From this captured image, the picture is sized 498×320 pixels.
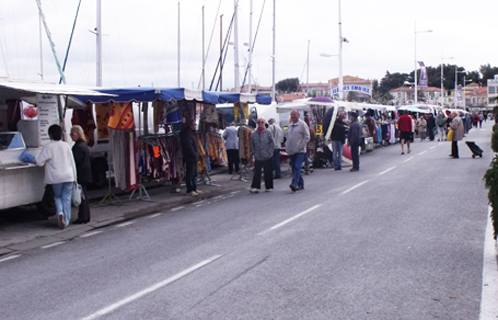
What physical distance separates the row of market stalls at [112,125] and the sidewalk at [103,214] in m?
0.50

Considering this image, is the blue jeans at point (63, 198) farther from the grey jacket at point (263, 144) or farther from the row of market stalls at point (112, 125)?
the grey jacket at point (263, 144)

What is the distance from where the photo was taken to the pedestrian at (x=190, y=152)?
13367 mm

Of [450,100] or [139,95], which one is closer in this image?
[139,95]

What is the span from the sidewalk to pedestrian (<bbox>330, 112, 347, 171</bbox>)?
4213 millimetres

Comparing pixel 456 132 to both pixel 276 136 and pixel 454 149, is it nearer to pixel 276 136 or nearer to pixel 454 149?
pixel 454 149

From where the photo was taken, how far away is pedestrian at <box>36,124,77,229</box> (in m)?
9.79

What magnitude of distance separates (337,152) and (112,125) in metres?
9.94

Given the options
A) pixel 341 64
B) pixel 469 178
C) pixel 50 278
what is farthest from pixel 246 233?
pixel 341 64

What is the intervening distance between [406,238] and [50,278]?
5.01 metres

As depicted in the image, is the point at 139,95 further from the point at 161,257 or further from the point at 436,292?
the point at 436,292

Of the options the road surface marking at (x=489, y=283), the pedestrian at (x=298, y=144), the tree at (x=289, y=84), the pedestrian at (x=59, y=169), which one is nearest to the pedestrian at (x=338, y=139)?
the pedestrian at (x=298, y=144)

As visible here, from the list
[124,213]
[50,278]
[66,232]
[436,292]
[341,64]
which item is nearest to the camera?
[436,292]

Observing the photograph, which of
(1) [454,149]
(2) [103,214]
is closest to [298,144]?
(2) [103,214]

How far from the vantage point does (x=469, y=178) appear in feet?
49.0
